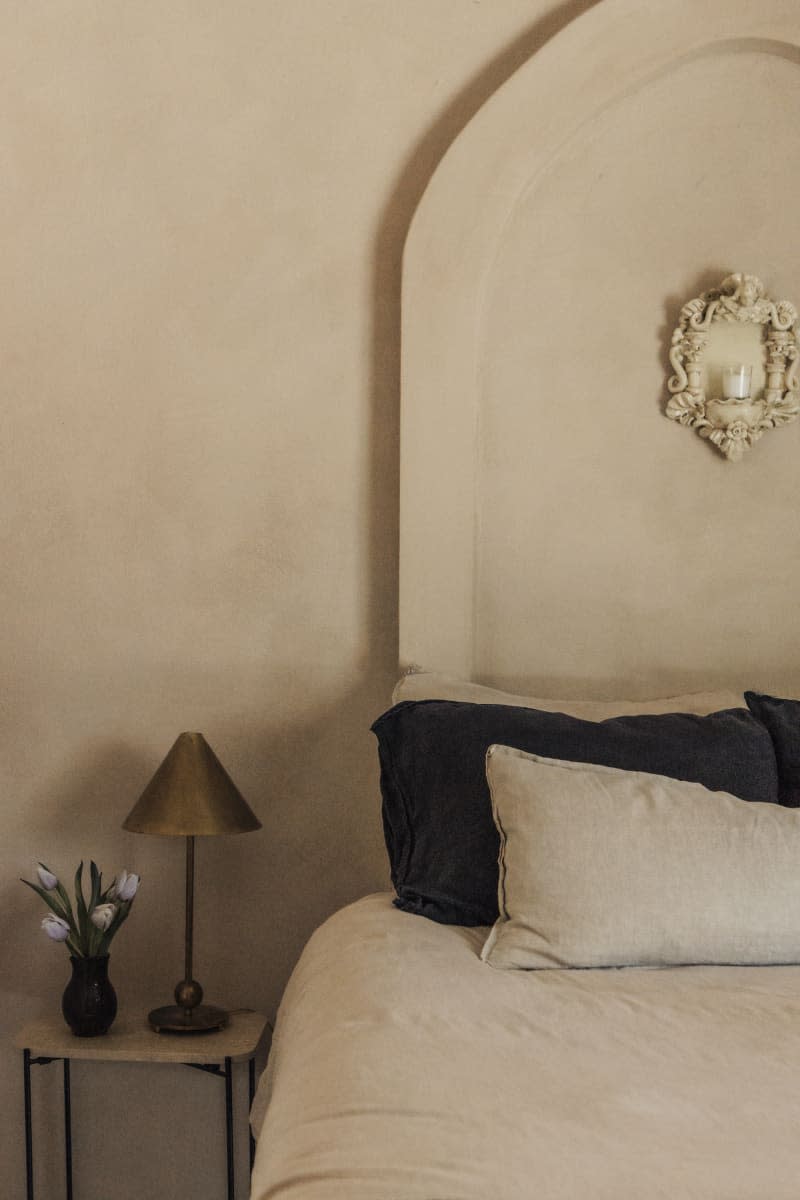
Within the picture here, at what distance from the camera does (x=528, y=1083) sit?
1.28 metres

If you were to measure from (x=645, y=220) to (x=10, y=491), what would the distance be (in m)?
1.59

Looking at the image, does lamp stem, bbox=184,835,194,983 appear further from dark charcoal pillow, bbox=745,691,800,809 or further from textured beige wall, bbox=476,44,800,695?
dark charcoal pillow, bbox=745,691,800,809

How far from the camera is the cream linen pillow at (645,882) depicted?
1.77 m

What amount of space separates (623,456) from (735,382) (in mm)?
298

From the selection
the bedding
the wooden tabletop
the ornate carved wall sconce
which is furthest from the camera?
the ornate carved wall sconce

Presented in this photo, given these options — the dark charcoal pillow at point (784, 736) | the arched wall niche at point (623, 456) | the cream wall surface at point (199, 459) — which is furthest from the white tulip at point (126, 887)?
the dark charcoal pillow at point (784, 736)

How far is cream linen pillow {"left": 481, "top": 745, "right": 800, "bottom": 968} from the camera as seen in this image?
1769 millimetres

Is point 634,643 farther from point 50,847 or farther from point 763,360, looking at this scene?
point 50,847

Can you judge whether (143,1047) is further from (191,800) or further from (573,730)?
(573,730)

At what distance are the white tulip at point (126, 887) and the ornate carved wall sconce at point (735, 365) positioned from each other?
1.57m

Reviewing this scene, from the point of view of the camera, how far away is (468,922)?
2004mm

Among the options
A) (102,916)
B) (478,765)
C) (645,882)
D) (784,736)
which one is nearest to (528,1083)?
(645,882)

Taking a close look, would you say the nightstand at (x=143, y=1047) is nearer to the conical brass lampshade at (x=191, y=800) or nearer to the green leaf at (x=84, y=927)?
the green leaf at (x=84, y=927)

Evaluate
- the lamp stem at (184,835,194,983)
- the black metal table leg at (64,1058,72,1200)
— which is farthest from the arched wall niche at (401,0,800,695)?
the black metal table leg at (64,1058,72,1200)
